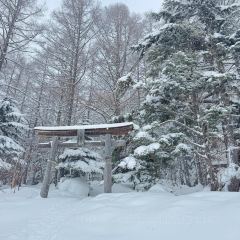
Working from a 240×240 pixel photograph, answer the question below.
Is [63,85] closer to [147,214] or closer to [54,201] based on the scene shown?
[54,201]

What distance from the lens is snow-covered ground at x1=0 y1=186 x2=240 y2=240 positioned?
16.8 feet

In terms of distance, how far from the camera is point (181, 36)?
11.9 meters

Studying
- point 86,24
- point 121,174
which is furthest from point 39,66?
point 121,174

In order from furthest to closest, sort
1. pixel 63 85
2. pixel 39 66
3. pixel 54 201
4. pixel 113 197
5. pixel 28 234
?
pixel 39 66, pixel 63 85, pixel 54 201, pixel 113 197, pixel 28 234

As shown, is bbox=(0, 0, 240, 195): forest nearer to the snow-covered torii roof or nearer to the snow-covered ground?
the snow-covered torii roof

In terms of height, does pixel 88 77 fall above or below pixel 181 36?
above

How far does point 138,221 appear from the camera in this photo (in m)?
6.03

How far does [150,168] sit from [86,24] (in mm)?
11322

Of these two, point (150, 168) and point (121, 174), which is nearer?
point (150, 168)

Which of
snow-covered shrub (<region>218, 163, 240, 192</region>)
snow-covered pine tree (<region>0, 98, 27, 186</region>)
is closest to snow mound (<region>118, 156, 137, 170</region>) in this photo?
snow-covered shrub (<region>218, 163, 240, 192</region>)

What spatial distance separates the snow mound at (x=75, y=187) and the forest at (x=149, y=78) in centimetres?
53

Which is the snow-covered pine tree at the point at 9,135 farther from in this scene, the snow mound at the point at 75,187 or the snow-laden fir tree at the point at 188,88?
the snow-laden fir tree at the point at 188,88

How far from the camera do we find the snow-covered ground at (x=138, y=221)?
511 cm

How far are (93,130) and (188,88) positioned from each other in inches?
154
